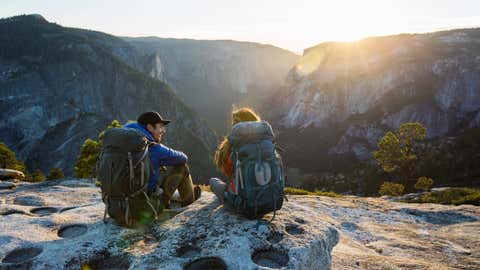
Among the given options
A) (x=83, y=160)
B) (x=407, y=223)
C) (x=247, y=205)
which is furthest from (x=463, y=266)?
(x=83, y=160)

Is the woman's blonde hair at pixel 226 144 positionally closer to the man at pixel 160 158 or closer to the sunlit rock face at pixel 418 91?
the man at pixel 160 158

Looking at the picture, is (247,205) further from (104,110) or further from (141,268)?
(104,110)

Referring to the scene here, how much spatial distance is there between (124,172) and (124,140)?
63 centimetres

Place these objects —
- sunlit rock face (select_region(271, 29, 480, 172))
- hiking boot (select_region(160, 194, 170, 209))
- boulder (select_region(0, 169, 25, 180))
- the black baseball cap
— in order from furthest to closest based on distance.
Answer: sunlit rock face (select_region(271, 29, 480, 172)) → boulder (select_region(0, 169, 25, 180)) → hiking boot (select_region(160, 194, 170, 209)) → the black baseball cap

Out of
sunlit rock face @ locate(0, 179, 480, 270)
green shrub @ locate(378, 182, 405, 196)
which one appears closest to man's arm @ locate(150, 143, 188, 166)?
sunlit rock face @ locate(0, 179, 480, 270)

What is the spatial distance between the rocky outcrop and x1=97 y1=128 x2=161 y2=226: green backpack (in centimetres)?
46

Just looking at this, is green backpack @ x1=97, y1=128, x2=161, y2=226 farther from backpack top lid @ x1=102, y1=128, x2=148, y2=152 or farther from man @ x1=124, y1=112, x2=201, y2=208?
man @ x1=124, y1=112, x2=201, y2=208

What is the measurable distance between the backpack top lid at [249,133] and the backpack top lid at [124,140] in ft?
6.10

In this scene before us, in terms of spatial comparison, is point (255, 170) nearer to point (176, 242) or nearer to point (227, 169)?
point (227, 169)

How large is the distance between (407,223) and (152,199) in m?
7.62

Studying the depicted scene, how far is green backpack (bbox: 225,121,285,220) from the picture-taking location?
22.1 feet

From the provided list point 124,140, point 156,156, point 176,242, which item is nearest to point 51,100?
point 156,156

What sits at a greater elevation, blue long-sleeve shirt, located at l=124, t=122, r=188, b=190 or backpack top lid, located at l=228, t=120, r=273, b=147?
backpack top lid, located at l=228, t=120, r=273, b=147

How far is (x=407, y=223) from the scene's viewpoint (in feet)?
33.8
